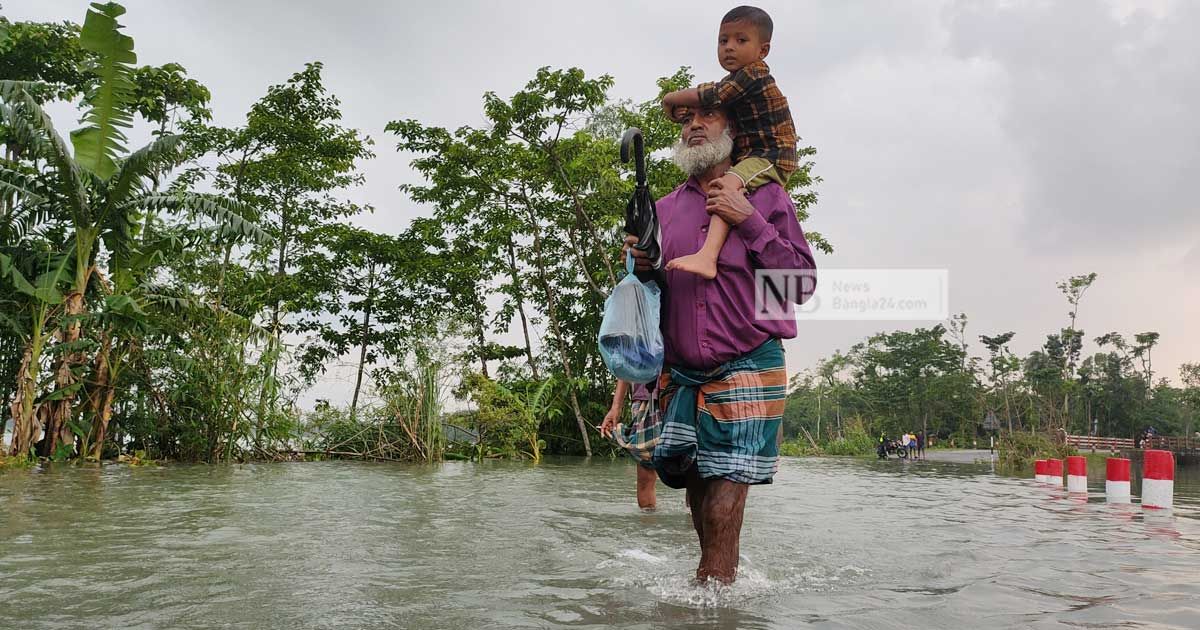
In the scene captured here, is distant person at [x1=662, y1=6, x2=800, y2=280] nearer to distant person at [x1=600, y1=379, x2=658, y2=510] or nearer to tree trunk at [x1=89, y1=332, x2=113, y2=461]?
distant person at [x1=600, y1=379, x2=658, y2=510]

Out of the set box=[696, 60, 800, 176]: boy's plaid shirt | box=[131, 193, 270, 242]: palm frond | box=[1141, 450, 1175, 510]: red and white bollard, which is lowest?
box=[1141, 450, 1175, 510]: red and white bollard

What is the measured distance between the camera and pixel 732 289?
2.60 m

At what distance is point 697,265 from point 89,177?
373 inches

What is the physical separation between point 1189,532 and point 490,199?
49.6ft

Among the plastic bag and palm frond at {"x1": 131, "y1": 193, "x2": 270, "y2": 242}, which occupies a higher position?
palm frond at {"x1": 131, "y1": 193, "x2": 270, "y2": 242}

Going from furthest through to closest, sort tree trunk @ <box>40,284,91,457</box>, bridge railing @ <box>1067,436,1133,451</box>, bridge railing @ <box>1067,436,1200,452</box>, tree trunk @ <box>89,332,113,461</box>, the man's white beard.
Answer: bridge railing @ <box>1067,436,1133,451</box>
bridge railing @ <box>1067,436,1200,452</box>
tree trunk @ <box>89,332,113,461</box>
tree trunk @ <box>40,284,91,457</box>
the man's white beard

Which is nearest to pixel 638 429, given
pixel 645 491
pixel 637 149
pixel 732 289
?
pixel 732 289

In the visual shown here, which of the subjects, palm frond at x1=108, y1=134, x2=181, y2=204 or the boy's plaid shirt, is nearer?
the boy's plaid shirt

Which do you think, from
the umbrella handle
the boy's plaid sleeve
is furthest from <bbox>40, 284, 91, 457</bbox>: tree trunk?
the boy's plaid sleeve

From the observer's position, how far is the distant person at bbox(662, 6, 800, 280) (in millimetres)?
2615

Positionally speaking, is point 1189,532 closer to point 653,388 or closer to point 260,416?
point 653,388

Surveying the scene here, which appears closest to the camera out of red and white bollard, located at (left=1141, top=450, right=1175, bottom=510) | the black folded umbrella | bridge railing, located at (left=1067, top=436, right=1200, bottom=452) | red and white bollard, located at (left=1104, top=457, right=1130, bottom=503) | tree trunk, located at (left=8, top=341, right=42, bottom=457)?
the black folded umbrella

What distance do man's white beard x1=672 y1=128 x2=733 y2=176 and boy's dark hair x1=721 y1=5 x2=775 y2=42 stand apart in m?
0.35

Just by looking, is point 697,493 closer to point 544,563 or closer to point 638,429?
point 638,429
